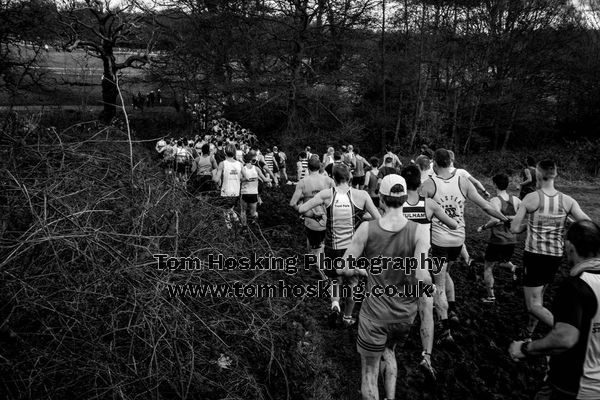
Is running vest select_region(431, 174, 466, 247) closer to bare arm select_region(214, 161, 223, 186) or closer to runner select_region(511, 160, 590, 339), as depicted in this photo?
runner select_region(511, 160, 590, 339)

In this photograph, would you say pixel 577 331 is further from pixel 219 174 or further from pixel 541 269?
pixel 219 174

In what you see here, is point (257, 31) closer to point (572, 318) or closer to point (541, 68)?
point (541, 68)

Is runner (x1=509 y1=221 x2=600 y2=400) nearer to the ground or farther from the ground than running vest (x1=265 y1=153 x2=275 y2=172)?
farther from the ground

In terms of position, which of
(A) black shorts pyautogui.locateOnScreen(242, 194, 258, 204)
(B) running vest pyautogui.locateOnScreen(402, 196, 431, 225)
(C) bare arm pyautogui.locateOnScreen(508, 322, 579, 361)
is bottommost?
(A) black shorts pyautogui.locateOnScreen(242, 194, 258, 204)

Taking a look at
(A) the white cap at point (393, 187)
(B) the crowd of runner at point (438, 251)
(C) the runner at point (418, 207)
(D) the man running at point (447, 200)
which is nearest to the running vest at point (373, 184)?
(B) the crowd of runner at point (438, 251)

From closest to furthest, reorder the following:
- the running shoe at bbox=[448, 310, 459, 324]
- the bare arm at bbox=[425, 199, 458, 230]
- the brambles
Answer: the brambles → the bare arm at bbox=[425, 199, 458, 230] → the running shoe at bbox=[448, 310, 459, 324]

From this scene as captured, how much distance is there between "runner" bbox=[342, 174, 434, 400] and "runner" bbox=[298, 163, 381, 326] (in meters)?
1.36

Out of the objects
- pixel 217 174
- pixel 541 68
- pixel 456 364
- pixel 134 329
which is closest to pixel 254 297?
pixel 134 329

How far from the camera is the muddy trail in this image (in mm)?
4039

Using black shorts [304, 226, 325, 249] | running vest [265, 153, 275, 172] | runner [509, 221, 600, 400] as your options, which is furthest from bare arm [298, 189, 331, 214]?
running vest [265, 153, 275, 172]

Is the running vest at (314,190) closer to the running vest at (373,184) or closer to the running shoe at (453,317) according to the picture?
the running shoe at (453,317)

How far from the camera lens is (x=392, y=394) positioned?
3.62 metres

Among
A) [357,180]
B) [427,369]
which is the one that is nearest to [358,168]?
[357,180]

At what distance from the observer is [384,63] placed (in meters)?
24.3
